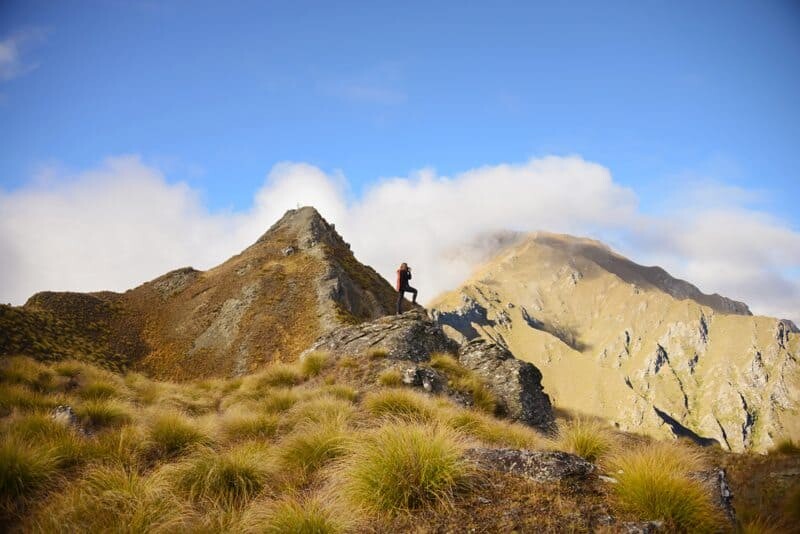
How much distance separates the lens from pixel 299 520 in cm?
488

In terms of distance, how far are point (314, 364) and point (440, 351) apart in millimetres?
6826

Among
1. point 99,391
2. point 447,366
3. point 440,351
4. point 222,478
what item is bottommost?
point 99,391

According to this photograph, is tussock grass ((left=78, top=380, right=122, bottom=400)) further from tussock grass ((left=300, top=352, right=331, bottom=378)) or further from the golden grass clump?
the golden grass clump

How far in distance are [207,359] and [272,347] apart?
20.1ft

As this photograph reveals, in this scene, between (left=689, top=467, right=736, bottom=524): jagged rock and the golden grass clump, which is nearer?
the golden grass clump

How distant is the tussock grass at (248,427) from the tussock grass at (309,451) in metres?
2.39

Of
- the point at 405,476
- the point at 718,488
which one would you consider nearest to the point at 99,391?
the point at 405,476

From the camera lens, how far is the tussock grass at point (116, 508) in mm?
5043

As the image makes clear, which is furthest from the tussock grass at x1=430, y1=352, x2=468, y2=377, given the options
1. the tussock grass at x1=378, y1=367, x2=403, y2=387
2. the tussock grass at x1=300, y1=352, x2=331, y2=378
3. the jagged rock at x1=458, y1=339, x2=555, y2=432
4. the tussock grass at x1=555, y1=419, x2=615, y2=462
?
the tussock grass at x1=555, y1=419, x2=615, y2=462

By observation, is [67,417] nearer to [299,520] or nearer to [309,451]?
[309,451]

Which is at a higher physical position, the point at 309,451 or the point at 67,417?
the point at 309,451

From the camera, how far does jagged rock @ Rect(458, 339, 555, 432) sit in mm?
17250

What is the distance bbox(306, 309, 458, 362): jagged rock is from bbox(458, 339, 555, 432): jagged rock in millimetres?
1958

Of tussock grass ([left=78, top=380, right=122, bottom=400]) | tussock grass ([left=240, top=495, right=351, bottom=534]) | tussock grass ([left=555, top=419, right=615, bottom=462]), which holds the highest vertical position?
tussock grass ([left=555, top=419, right=615, bottom=462])
